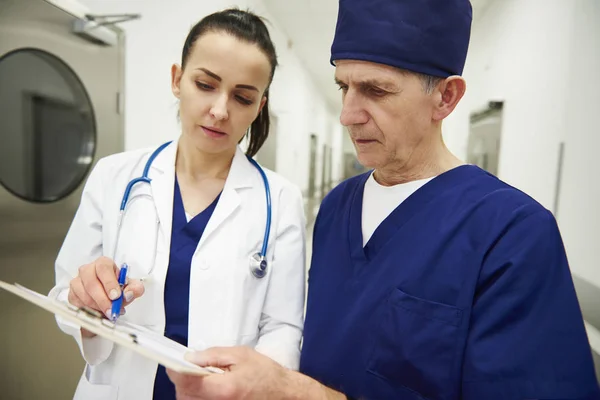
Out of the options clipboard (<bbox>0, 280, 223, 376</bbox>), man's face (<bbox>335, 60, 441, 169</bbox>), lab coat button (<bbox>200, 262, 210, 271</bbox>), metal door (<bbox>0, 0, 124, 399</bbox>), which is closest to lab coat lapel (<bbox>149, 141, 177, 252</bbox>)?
lab coat button (<bbox>200, 262, 210, 271</bbox>)

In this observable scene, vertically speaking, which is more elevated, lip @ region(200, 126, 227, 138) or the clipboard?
lip @ region(200, 126, 227, 138)

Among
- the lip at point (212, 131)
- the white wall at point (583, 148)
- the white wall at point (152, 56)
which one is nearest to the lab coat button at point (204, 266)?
the lip at point (212, 131)

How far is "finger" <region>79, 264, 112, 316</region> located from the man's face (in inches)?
24.5

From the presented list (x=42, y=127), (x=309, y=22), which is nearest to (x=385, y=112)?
(x=42, y=127)

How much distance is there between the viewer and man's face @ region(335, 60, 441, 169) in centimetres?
75

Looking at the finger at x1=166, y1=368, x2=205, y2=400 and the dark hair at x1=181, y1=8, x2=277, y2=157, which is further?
the dark hair at x1=181, y1=8, x2=277, y2=157

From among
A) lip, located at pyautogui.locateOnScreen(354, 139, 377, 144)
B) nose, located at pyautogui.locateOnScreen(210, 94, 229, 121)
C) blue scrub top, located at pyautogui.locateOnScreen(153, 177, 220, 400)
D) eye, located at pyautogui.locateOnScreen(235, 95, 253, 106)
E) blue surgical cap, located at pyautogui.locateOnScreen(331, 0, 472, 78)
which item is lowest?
blue scrub top, located at pyautogui.locateOnScreen(153, 177, 220, 400)

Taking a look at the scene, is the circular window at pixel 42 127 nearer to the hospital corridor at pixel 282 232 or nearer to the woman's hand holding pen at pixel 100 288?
the hospital corridor at pixel 282 232

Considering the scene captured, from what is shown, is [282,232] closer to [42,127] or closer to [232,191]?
[232,191]

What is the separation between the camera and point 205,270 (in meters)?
0.88

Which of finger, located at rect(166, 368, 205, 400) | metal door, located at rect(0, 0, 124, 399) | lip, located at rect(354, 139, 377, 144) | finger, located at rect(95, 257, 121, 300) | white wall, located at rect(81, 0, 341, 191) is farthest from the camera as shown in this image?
white wall, located at rect(81, 0, 341, 191)

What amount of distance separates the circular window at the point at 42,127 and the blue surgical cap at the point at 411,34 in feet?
4.01

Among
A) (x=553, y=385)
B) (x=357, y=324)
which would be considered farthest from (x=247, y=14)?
(x=553, y=385)

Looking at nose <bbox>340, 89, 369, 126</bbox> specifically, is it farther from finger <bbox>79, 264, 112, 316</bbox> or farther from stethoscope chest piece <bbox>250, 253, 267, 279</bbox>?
finger <bbox>79, 264, 112, 316</bbox>
